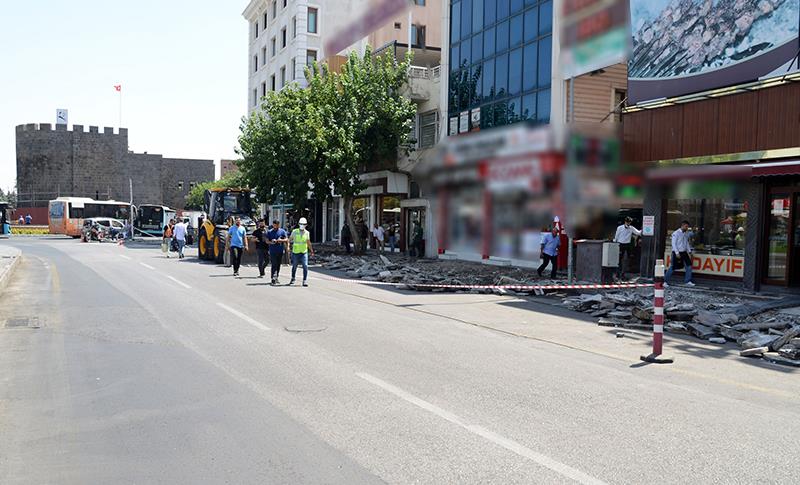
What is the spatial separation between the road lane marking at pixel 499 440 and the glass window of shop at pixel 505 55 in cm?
266

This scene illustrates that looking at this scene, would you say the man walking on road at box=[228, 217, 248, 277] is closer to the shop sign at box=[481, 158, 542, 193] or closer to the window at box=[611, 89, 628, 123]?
the window at box=[611, 89, 628, 123]

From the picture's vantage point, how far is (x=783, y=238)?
16766 millimetres

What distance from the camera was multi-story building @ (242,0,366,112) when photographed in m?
44.6

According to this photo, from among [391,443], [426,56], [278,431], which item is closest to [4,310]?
[278,431]

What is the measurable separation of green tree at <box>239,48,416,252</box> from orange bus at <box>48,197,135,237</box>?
30276 mm

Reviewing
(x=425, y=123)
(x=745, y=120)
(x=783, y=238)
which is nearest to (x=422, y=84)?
(x=425, y=123)

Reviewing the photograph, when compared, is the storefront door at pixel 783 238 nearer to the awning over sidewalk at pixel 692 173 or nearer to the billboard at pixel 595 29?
the awning over sidewalk at pixel 692 173

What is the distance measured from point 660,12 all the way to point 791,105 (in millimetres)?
10443

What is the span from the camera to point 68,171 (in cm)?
8262

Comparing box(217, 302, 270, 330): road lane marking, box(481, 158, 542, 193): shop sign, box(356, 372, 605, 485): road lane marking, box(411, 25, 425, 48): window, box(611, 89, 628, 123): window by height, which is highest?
box(411, 25, 425, 48): window

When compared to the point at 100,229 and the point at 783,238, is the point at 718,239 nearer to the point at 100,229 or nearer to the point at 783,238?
the point at 783,238

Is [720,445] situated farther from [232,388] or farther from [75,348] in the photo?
[75,348]

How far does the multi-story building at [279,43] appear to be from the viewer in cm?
4462

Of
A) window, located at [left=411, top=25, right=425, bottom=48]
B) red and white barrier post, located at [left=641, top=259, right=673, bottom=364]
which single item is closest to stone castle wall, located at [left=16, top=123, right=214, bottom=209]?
window, located at [left=411, top=25, right=425, bottom=48]
